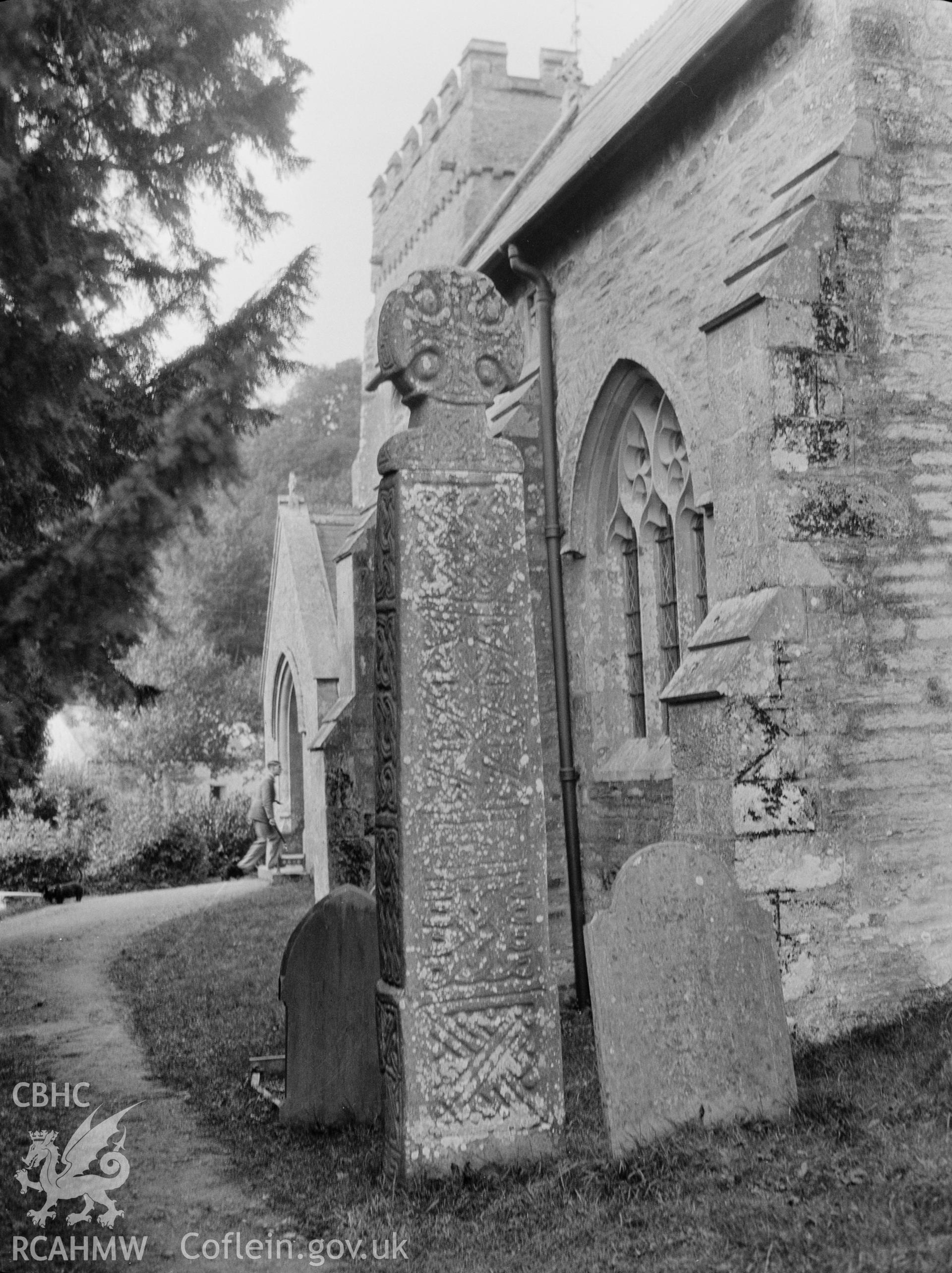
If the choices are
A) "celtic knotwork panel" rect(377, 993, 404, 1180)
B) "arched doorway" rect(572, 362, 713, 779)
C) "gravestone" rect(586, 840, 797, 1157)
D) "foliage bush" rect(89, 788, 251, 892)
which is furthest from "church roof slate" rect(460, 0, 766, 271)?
"foliage bush" rect(89, 788, 251, 892)

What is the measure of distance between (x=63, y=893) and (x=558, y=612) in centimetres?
1231

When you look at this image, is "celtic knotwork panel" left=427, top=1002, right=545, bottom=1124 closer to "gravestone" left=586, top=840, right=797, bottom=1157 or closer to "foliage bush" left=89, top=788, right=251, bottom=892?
"gravestone" left=586, top=840, right=797, bottom=1157

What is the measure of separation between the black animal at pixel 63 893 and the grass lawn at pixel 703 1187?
13.4 m

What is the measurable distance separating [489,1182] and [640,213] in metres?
7.39

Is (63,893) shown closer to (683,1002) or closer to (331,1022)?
(331,1022)

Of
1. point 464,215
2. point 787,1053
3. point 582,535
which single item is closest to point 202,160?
point 582,535

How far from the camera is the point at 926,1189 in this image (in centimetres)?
427

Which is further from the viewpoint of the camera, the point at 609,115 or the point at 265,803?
the point at 265,803

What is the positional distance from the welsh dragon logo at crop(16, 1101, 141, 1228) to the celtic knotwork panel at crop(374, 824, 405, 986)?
4.88ft

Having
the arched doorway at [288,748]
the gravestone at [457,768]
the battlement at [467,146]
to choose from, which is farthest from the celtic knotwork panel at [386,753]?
the arched doorway at [288,748]

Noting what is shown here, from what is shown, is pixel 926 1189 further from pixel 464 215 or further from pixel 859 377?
pixel 464 215

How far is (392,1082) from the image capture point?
5352mm

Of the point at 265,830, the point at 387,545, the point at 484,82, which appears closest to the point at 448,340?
the point at 387,545

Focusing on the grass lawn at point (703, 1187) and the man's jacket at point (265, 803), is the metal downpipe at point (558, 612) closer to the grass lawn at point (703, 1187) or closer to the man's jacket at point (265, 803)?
the grass lawn at point (703, 1187)
